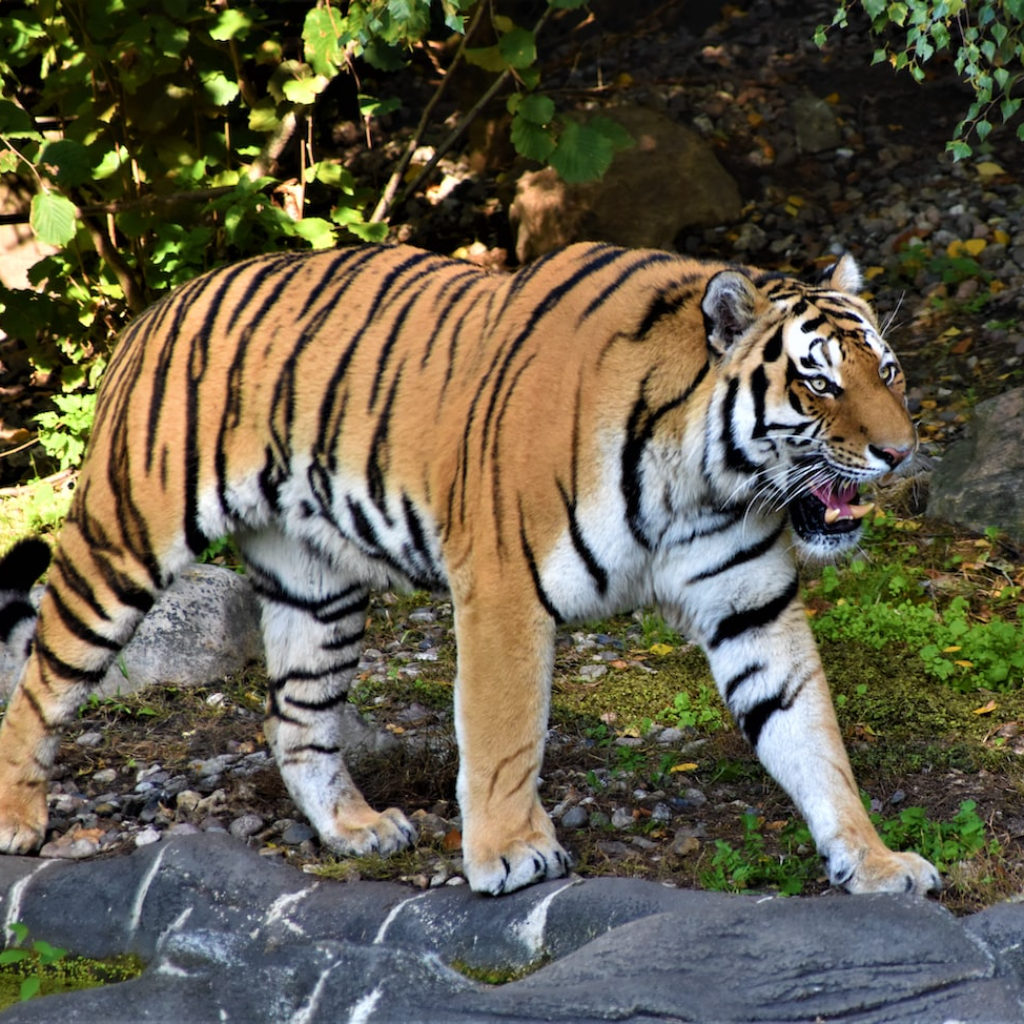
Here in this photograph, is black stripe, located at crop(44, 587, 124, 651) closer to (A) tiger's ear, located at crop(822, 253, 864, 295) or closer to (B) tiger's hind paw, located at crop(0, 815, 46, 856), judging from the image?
(B) tiger's hind paw, located at crop(0, 815, 46, 856)

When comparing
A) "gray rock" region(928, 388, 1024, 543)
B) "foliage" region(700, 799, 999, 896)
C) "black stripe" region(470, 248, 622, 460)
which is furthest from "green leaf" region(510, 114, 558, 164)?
"foliage" region(700, 799, 999, 896)

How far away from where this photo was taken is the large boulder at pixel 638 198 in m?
8.05

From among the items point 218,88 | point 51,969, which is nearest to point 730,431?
point 51,969

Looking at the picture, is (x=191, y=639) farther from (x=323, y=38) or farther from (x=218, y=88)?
(x=218, y=88)

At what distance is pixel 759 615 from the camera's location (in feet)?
11.4

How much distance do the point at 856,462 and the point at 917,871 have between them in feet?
3.00

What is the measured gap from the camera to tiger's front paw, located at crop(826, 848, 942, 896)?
3.16 meters

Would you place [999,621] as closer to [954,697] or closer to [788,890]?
[954,697]

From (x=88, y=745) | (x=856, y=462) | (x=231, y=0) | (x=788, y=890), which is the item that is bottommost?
(x=88, y=745)

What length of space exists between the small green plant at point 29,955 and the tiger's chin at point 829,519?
197 centimetres

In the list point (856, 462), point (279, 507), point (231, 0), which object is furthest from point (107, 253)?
point (856, 462)

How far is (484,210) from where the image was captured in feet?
28.1

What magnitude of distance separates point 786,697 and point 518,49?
10.1 feet

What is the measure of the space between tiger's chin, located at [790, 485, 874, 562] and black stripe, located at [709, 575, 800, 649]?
13 centimetres
